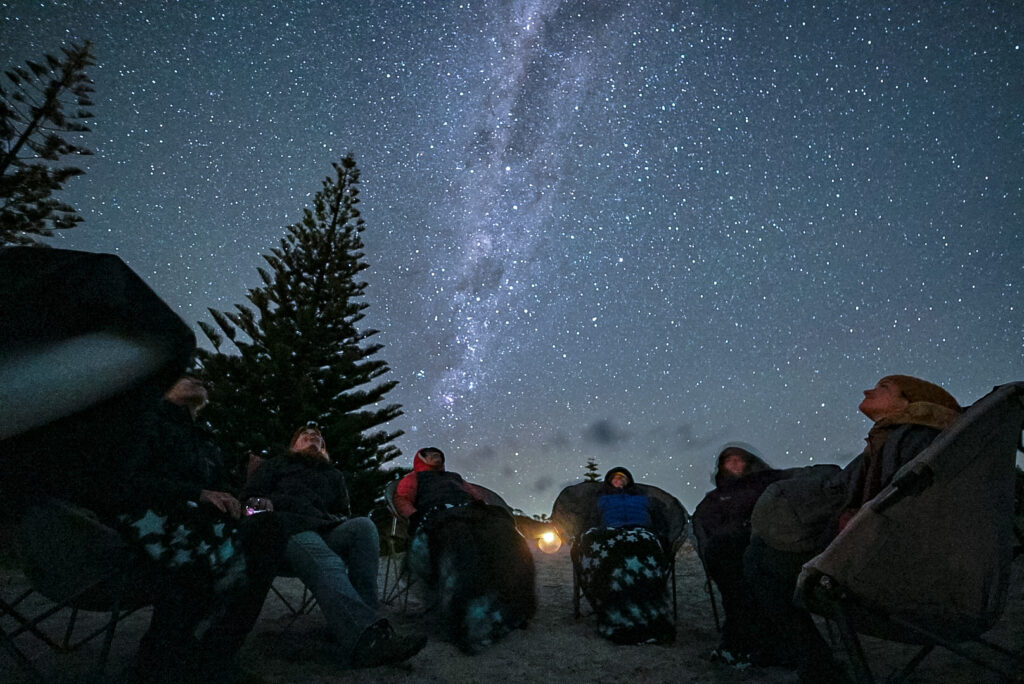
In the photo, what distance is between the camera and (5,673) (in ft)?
6.29

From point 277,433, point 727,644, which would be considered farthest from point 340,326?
point 727,644

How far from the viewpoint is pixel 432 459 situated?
Result: 3.61 metres

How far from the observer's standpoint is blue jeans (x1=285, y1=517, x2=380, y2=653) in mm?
2037

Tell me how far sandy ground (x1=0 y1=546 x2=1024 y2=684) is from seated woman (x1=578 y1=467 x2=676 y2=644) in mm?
79

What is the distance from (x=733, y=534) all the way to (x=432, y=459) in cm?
190

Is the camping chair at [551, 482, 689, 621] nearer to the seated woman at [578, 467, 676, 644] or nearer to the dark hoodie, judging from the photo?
the dark hoodie

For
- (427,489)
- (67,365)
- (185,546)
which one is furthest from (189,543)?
(427,489)

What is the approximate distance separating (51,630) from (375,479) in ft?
34.5

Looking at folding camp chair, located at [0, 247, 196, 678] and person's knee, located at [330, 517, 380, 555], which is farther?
person's knee, located at [330, 517, 380, 555]

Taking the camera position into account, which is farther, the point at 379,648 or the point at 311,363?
the point at 311,363

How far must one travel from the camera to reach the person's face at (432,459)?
11.8ft

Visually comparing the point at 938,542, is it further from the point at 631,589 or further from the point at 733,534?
the point at 631,589

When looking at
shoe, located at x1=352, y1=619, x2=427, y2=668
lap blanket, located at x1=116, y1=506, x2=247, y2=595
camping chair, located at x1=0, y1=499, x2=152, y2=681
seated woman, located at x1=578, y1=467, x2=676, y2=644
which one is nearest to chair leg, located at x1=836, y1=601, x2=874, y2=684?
shoe, located at x1=352, y1=619, x2=427, y2=668

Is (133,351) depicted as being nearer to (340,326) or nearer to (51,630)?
(51,630)
